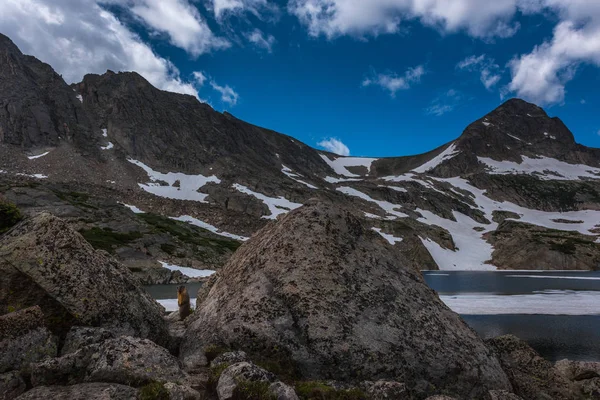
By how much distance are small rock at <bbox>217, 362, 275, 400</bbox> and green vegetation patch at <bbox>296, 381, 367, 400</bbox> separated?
0.83 meters

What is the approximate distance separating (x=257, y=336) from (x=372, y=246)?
209 inches

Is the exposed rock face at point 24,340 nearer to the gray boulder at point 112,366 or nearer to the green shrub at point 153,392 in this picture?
the gray boulder at point 112,366

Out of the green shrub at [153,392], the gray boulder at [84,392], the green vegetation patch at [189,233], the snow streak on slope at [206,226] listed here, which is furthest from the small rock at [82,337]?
the snow streak on slope at [206,226]

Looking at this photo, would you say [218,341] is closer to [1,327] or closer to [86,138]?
[1,327]

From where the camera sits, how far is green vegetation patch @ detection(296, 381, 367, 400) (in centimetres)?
776

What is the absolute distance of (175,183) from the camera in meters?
174

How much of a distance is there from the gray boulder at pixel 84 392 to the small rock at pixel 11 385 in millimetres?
407

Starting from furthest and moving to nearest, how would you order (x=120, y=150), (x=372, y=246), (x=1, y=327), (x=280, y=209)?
1. (x=120, y=150)
2. (x=280, y=209)
3. (x=372, y=246)
4. (x=1, y=327)

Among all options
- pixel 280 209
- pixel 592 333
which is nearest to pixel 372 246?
pixel 592 333

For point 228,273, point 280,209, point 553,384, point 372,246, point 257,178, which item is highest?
point 257,178

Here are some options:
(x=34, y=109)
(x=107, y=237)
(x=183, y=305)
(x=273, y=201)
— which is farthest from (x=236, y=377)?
(x=34, y=109)

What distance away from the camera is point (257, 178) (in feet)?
650

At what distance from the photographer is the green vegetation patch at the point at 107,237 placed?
84938 mm

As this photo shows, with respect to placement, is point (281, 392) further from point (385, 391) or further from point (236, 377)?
point (385, 391)
